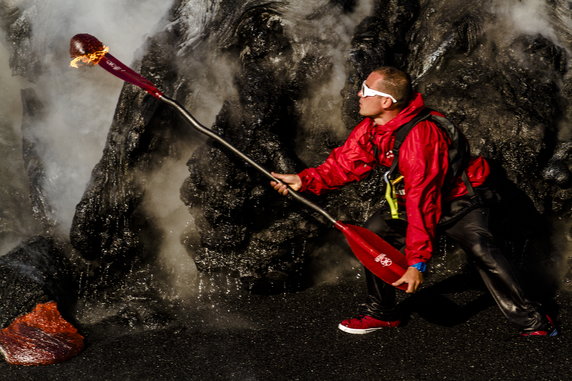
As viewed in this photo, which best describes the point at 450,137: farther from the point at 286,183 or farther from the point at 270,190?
the point at 270,190

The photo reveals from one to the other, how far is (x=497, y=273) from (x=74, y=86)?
6.88 m

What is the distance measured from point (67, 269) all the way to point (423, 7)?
4.82 metres

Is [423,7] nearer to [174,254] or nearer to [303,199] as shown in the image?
[303,199]

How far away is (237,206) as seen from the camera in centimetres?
602

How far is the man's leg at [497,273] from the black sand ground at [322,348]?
188 mm

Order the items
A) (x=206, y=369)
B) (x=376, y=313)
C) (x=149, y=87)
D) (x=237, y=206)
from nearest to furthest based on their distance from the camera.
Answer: (x=206, y=369) → (x=376, y=313) → (x=149, y=87) → (x=237, y=206)

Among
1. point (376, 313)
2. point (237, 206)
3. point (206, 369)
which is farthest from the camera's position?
point (237, 206)

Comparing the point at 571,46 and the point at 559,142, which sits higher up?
the point at 571,46

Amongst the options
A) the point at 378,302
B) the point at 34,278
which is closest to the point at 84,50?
the point at 34,278

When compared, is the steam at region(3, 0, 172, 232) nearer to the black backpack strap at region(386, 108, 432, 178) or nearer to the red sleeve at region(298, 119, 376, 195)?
the red sleeve at region(298, 119, 376, 195)

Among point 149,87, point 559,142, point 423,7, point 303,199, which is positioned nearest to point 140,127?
point 149,87

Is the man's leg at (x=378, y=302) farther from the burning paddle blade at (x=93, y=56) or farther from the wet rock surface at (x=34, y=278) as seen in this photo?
the wet rock surface at (x=34, y=278)

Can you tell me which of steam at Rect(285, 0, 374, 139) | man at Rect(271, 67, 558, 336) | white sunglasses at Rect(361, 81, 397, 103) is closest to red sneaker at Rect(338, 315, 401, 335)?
man at Rect(271, 67, 558, 336)

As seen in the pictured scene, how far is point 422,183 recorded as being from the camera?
4.23 metres
